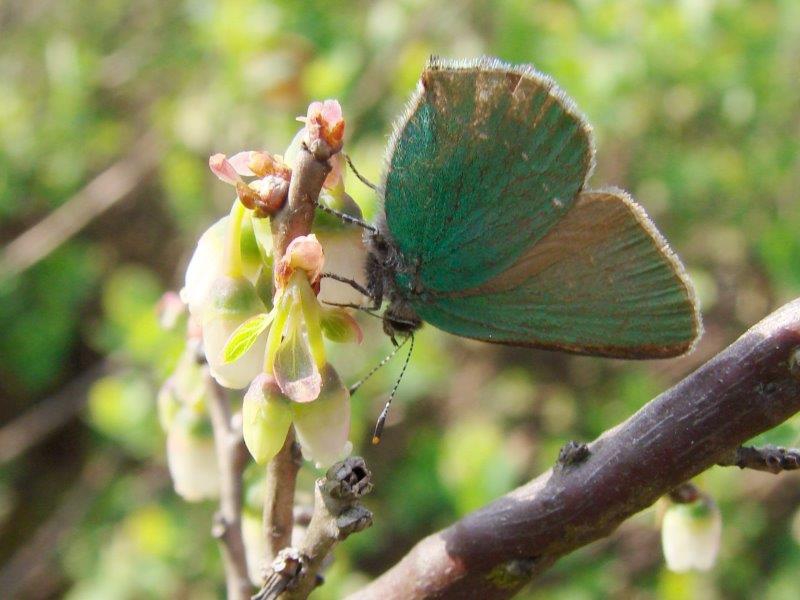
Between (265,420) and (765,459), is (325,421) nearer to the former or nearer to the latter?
(265,420)

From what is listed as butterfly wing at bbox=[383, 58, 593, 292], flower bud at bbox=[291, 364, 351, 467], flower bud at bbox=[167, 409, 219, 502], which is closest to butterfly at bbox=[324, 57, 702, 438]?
butterfly wing at bbox=[383, 58, 593, 292]

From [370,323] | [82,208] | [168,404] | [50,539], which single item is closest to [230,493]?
[168,404]

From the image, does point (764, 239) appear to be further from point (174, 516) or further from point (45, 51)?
point (45, 51)

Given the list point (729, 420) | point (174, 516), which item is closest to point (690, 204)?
point (174, 516)

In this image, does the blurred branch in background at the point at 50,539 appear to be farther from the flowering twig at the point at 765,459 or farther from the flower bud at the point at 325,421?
the flowering twig at the point at 765,459

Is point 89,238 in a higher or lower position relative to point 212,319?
higher

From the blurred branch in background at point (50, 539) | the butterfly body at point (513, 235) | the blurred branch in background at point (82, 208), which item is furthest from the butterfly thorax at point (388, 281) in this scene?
the blurred branch in background at point (82, 208)
